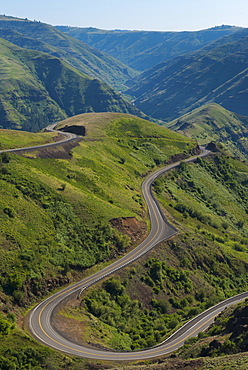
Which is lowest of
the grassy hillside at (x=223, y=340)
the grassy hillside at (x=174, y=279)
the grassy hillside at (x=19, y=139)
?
the grassy hillside at (x=174, y=279)

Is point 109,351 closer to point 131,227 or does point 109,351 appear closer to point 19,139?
point 131,227

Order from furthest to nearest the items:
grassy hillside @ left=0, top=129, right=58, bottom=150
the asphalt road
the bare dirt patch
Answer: grassy hillside @ left=0, top=129, right=58, bottom=150 → the bare dirt patch → the asphalt road

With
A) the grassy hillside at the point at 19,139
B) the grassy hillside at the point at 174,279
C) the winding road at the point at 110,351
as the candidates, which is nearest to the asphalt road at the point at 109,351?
the winding road at the point at 110,351

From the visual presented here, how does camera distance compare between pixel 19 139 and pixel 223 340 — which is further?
pixel 19 139

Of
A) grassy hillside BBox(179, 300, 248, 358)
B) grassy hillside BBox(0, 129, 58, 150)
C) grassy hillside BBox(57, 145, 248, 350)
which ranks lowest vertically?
grassy hillside BBox(57, 145, 248, 350)

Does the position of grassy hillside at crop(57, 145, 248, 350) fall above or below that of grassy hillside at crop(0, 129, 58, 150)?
below

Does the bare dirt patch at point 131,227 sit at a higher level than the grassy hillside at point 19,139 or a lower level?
lower

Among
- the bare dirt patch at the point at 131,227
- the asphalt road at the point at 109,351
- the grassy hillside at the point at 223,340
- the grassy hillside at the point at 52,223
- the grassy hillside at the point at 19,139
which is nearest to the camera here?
the grassy hillside at the point at 223,340

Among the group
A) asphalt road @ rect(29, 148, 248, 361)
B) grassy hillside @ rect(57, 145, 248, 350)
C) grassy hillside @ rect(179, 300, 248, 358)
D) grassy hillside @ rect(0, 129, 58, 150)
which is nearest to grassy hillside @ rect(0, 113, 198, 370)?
grassy hillside @ rect(0, 129, 58, 150)

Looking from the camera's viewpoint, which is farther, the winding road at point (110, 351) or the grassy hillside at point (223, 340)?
the winding road at point (110, 351)

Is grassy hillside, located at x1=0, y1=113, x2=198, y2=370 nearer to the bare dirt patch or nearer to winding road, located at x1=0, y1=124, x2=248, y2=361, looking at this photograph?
the bare dirt patch

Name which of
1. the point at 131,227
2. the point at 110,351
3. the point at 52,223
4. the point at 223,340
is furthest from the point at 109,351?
the point at 131,227

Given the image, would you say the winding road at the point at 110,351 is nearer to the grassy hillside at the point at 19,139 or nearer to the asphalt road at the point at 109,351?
the asphalt road at the point at 109,351
